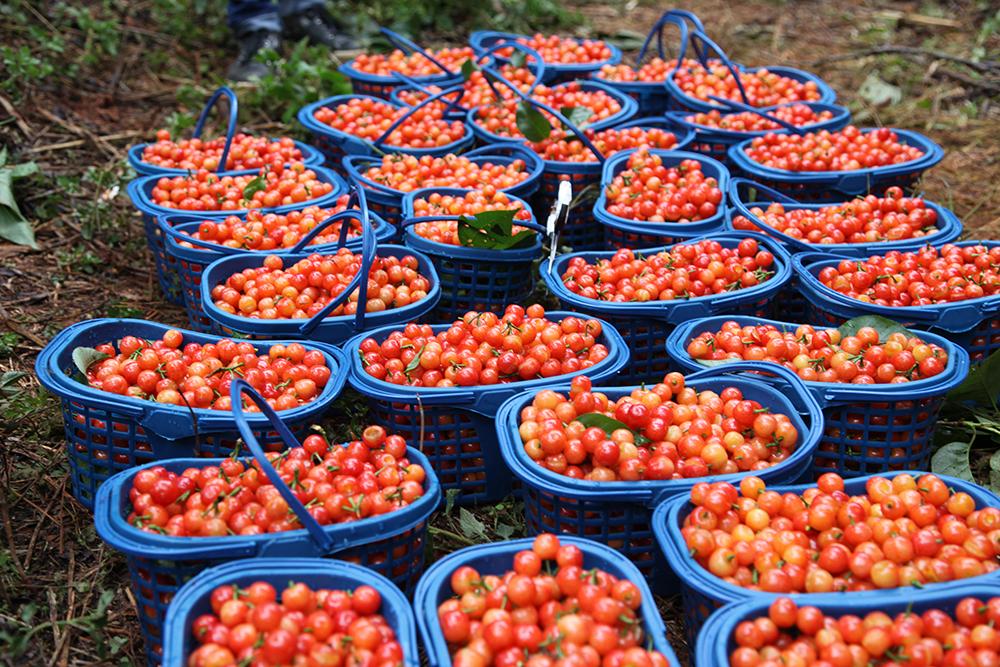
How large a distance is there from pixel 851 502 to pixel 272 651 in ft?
5.70

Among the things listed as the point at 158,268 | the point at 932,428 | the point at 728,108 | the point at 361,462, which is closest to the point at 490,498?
the point at 361,462

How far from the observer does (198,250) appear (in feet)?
14.5

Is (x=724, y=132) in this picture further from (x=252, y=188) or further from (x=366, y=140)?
(x=252, y=188)

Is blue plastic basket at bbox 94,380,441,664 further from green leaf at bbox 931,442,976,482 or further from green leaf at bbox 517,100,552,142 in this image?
green leaf at bbox 517,100,552,142

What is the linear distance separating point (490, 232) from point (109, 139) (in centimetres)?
377

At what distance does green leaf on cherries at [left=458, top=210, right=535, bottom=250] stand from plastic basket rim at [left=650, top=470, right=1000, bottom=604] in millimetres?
1813

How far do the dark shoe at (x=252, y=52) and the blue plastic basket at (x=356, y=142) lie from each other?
5.11 feet

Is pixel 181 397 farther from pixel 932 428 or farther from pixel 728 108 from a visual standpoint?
pixel 728 108

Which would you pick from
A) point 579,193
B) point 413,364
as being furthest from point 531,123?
point 413,364

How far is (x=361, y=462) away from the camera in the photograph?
10.1 feet

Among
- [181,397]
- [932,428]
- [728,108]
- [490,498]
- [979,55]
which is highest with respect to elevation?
[979,55]

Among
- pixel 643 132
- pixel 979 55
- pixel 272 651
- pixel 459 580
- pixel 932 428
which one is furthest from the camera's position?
pixel 979 55

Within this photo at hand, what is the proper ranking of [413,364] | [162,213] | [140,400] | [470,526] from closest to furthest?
[140,400] < [470,526] < [413,364] < [162,213]

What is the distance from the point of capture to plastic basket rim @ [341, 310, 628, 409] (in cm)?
343
